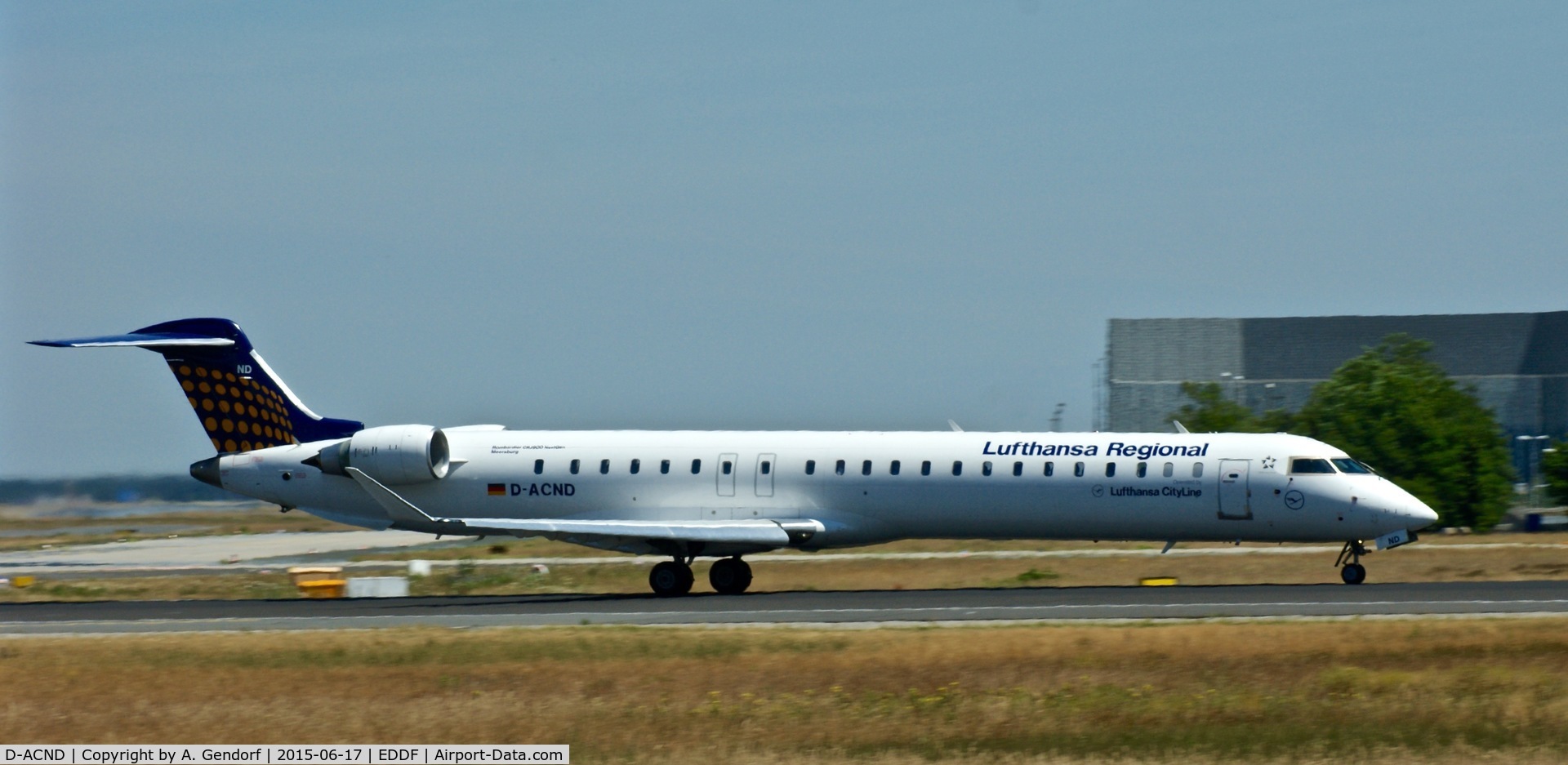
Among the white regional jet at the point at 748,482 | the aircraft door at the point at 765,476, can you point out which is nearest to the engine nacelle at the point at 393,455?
the white regional jet at the point at 748,482

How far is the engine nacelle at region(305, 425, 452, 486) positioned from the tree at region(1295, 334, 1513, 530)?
43.2 metres

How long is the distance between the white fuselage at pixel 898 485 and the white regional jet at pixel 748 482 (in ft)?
0.11

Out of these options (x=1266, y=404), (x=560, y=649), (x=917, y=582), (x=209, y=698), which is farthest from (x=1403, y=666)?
(x=1266, y=404)

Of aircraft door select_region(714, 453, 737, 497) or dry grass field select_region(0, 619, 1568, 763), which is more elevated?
aircraft door select_region(714, 453, 737, 497)

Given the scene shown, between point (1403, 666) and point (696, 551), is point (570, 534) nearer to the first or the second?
point (696, 551)

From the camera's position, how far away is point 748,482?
35094 millimetres

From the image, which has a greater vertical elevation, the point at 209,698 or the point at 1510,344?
the point at 1510,344

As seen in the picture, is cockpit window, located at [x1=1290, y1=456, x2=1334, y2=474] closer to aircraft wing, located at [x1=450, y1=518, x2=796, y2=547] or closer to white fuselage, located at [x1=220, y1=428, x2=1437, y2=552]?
white fuselage, located at [x1=220, y1=428, x2=1437, y2=552]

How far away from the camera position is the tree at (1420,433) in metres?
68.2

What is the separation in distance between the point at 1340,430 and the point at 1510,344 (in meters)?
25.0

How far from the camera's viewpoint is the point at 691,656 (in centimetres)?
2259

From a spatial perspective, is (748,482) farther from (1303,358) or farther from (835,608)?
(1303,358)

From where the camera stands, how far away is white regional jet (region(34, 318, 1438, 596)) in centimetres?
3278

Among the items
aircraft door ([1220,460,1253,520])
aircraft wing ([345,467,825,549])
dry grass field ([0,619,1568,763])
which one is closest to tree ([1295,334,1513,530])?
aircraft door ([1220,460,1253,520])
